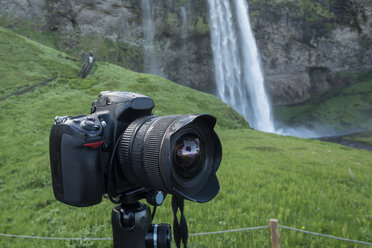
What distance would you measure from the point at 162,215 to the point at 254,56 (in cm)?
3706

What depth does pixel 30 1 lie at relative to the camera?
31109 millimetres

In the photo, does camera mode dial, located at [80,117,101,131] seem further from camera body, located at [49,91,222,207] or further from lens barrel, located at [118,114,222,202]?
lens barrel, located at [118,114,222,202]

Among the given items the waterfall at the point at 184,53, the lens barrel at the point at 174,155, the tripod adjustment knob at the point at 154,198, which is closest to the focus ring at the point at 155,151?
the lens barrel at the point at 174,155

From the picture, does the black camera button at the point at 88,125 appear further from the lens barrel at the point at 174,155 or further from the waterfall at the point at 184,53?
the waterfall at the point at 184,53

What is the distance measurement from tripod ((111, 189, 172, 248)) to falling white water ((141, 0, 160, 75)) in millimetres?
35567

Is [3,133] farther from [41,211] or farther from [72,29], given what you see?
[72,29]

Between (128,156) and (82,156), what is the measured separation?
307 millimetres

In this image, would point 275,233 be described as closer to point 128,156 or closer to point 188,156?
point 188,156

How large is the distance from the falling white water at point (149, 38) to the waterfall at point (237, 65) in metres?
8.55

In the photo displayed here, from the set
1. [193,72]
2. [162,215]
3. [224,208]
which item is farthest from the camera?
[193,72]

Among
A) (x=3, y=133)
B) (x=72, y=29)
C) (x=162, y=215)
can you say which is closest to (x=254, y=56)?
(x=72, y=29)

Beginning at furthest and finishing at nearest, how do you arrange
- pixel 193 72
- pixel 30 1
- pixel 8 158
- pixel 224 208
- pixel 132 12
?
1. pixel 193 72
2. pixel 132 12
3. pixel 30 1
4. pixel 8 158
5. pixel 224 208

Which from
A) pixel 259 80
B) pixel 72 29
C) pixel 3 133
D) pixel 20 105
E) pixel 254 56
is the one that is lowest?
pixel 3 133

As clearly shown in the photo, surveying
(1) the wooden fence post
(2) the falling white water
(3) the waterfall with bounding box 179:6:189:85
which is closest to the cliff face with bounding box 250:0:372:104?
(3) the waterfall with bounding box 179:6:189:85
